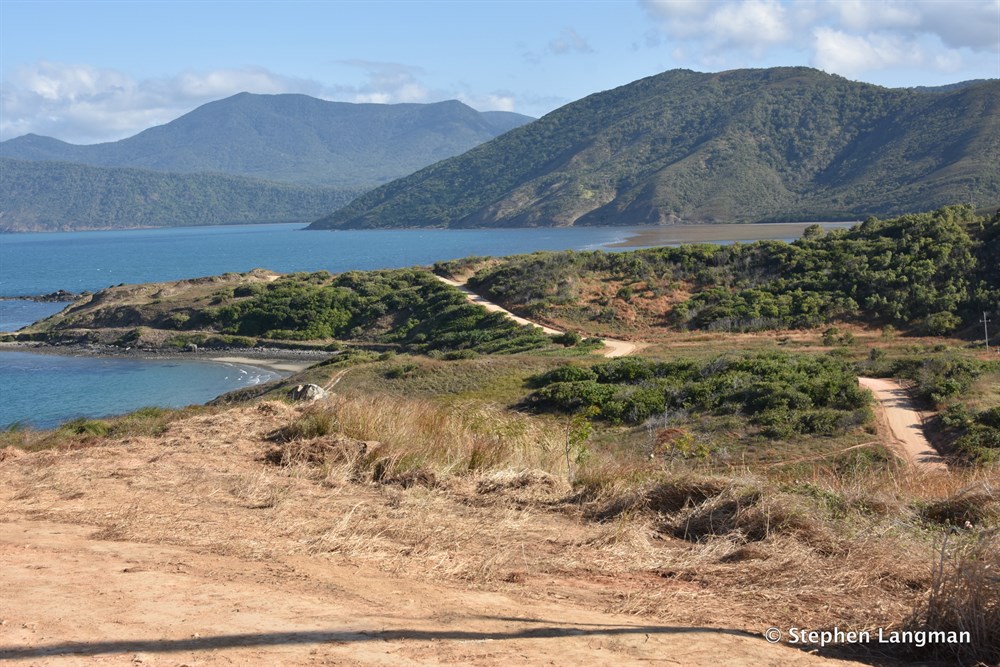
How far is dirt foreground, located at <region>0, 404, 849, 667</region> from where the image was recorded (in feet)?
14.6

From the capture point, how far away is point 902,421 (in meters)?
21.2

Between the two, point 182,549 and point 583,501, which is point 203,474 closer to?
point 182,549

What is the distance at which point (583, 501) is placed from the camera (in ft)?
25.3

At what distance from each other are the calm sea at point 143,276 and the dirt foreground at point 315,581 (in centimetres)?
2197

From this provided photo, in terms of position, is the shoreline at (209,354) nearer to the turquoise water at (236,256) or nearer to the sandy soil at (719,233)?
the turquoise water at (236,256)

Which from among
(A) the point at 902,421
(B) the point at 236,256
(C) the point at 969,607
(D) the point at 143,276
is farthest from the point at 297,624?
(B) the point at 236,256

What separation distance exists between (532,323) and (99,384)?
2168 cm

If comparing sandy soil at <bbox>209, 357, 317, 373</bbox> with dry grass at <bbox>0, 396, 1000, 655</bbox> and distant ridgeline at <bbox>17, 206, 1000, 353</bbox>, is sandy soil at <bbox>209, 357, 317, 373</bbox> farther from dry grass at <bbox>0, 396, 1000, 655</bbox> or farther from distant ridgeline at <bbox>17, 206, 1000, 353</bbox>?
dry grass at <bbox>0, 396, 1000, 655</bbox>

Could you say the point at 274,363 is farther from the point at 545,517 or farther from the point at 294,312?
the point at 545,517

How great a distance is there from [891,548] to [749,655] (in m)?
1.82

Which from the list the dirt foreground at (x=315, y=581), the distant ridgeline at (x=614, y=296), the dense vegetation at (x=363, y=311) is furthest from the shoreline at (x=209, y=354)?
the dirt foreground at (x=315, y=581)

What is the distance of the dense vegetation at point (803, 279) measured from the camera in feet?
140

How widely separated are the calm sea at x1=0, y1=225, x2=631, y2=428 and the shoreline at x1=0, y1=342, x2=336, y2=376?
4.64ft

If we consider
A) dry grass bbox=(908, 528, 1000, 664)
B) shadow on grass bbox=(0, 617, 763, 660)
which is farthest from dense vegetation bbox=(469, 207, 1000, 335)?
shadow on grass bbox=(0, 617, 763, 660)
